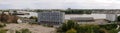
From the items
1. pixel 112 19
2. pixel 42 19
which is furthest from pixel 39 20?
pixel 112 19

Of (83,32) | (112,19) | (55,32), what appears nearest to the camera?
(83,32)

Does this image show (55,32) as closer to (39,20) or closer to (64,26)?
(64,26)

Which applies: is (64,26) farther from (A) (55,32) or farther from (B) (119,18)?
(B) (119,18)

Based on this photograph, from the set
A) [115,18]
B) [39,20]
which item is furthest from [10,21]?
[115,18]

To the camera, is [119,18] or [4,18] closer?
[4,18]

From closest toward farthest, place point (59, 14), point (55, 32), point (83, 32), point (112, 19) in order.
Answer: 1. point (83, 32)
2. point (55, 32)
3. point (59, 14)
4. point (112, 19)

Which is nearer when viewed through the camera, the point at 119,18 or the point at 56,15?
the point at 56,15
